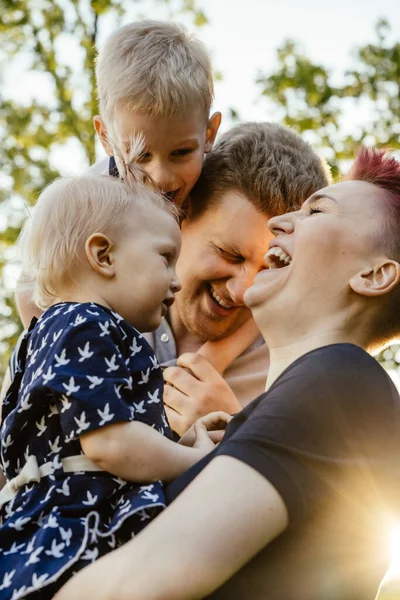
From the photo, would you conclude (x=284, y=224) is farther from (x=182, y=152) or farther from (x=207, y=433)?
(x=182, y=152)

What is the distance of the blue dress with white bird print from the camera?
233 centimetres

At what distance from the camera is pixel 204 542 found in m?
2.04

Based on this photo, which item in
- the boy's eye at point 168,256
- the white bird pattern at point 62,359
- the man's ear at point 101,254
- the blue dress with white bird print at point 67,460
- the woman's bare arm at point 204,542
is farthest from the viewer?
the boy's eye at point 168,256

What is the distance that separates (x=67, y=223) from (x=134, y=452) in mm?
797

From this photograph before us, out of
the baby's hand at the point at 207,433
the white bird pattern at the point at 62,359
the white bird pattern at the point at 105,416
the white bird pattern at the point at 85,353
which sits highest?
the white bird pattern at the point at 85,353

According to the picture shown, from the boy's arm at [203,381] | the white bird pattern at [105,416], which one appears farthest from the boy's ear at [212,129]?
the white bird pattern at [105,416]

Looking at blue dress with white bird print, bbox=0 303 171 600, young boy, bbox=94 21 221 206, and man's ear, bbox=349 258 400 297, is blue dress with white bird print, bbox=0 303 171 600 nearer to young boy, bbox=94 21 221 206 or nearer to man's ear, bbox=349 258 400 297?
man's ear, bbox=349 258 400 297

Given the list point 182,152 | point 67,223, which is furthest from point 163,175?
point 67,223

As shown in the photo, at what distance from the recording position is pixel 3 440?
2.62 metres

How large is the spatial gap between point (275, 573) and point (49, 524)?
2.04 feet

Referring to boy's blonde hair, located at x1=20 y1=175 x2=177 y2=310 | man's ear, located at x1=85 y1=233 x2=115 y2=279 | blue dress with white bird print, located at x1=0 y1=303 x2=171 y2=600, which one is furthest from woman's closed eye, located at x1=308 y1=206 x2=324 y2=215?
blue dress with white bird print, located at x1=0 y1=303 x2=171 y2=600

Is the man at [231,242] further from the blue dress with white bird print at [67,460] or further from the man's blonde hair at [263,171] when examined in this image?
the blue dress with white bird print at [67,460]

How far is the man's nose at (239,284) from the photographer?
4117 mm

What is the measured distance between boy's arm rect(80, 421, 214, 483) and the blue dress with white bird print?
0.03 metres
